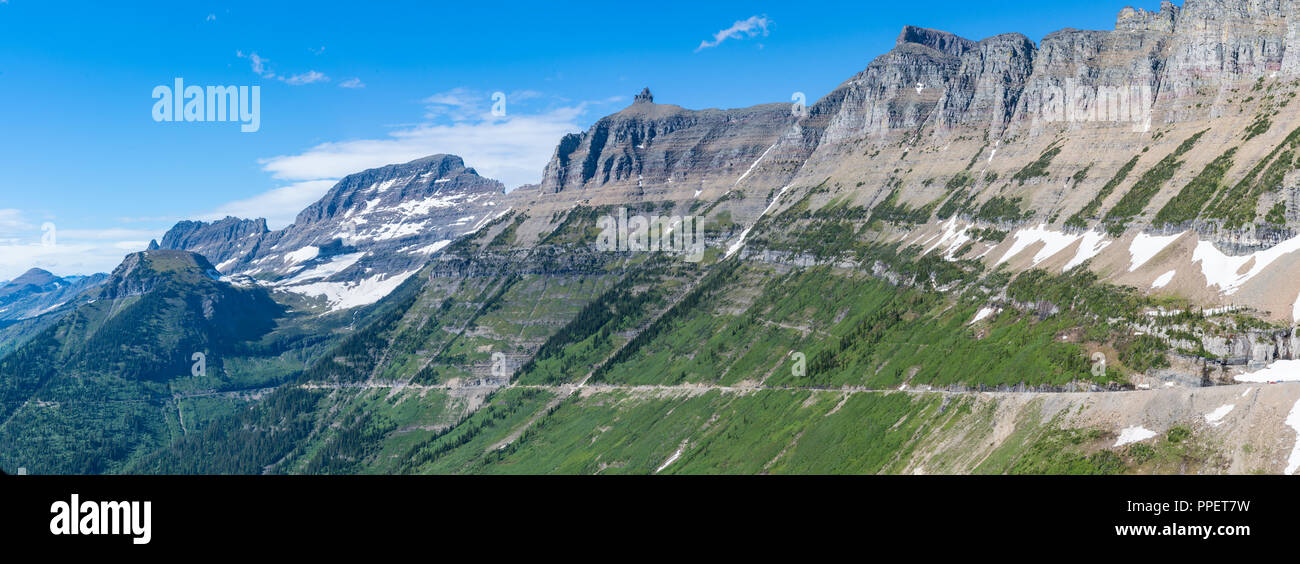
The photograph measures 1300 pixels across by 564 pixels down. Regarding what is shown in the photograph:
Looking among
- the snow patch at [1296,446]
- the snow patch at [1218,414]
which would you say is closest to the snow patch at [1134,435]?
the snow patch at [1218,414]

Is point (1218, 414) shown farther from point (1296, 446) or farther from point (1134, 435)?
point (1296, 446)

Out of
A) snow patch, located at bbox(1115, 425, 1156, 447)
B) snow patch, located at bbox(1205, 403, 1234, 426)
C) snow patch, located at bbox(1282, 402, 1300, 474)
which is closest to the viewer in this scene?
snow patch, located at bbox(1282, 402, 1300, 474)

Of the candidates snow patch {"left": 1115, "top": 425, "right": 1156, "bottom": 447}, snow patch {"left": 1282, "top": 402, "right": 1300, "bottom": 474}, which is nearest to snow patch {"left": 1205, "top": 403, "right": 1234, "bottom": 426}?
snow patch {"left": 1115, "top": 425, "right": 1156, "bottom": 447}

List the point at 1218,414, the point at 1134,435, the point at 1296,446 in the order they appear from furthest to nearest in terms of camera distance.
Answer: the point at 1134,435
the point at 1218,414
the point at 1296,446

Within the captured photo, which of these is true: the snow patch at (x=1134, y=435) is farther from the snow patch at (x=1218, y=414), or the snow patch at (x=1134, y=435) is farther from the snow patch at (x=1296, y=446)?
the snow patch at (x=1296, y=446)

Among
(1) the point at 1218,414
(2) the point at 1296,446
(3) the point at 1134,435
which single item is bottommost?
(3) the point at 1134,435

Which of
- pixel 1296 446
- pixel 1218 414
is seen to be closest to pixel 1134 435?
pixel 1218 414

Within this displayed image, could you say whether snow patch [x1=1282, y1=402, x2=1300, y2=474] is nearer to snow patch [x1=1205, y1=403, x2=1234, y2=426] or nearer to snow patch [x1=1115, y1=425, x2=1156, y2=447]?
snow patch [x1=1205, y1=403, x2=1234, y2=426]

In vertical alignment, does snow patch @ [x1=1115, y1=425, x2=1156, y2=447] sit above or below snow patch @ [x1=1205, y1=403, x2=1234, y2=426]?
below
